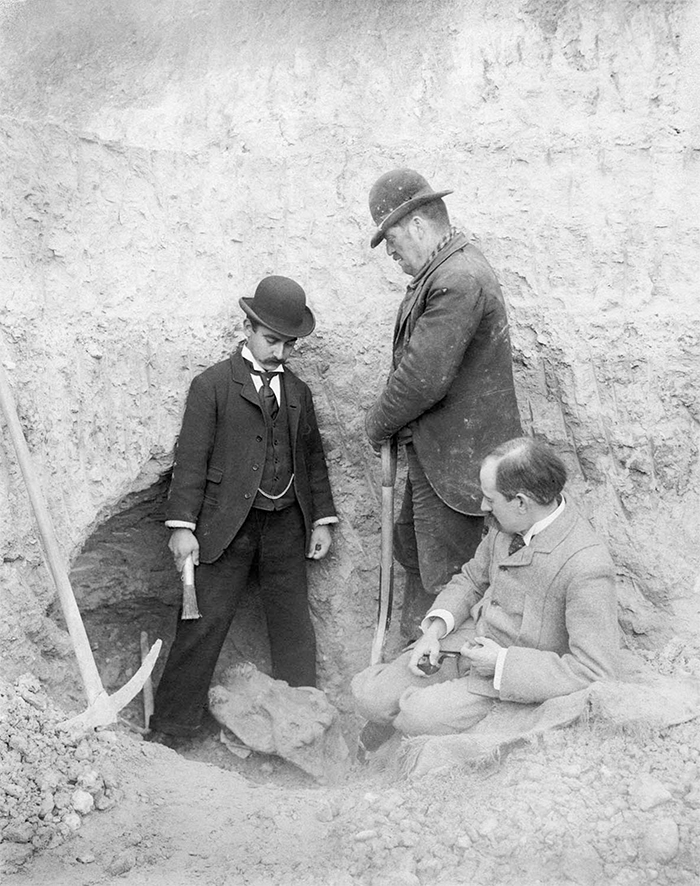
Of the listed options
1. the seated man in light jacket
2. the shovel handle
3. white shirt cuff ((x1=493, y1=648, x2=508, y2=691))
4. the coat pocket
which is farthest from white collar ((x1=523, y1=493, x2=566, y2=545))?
the shovel handle

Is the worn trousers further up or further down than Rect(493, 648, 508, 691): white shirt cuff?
further down

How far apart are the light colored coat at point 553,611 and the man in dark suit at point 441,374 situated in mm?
447

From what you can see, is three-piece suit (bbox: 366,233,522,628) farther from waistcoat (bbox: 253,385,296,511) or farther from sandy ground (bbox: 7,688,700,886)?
sandy ground (bbox: 7,688,700,886)

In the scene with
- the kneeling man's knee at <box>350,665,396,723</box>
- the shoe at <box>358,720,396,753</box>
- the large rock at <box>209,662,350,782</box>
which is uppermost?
the kneeling man's knee at <box>350,665,396,723</box>

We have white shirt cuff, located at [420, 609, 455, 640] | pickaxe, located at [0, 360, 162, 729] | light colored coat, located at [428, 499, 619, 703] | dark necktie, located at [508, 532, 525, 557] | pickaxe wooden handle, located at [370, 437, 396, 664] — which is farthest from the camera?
pickaxe wooden handle, located at [370, 437, 396, 664]

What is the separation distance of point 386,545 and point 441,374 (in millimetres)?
883

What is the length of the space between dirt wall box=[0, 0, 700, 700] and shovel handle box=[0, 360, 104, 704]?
0.49 feet

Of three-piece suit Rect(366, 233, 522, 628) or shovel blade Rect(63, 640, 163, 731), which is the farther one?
three-piece suit Rect(366, 233, 522, 628)

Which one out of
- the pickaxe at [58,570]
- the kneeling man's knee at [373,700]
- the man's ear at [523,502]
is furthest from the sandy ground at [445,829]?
the man's ear at [523,502]

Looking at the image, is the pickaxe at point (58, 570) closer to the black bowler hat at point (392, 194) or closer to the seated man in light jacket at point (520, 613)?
the seated man in light jacket at point (520, 613)

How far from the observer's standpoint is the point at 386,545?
418 cm

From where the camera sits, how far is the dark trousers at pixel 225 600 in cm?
436

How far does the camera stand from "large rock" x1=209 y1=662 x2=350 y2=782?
4.30m

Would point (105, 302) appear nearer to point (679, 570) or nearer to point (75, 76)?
point (75, 76)
